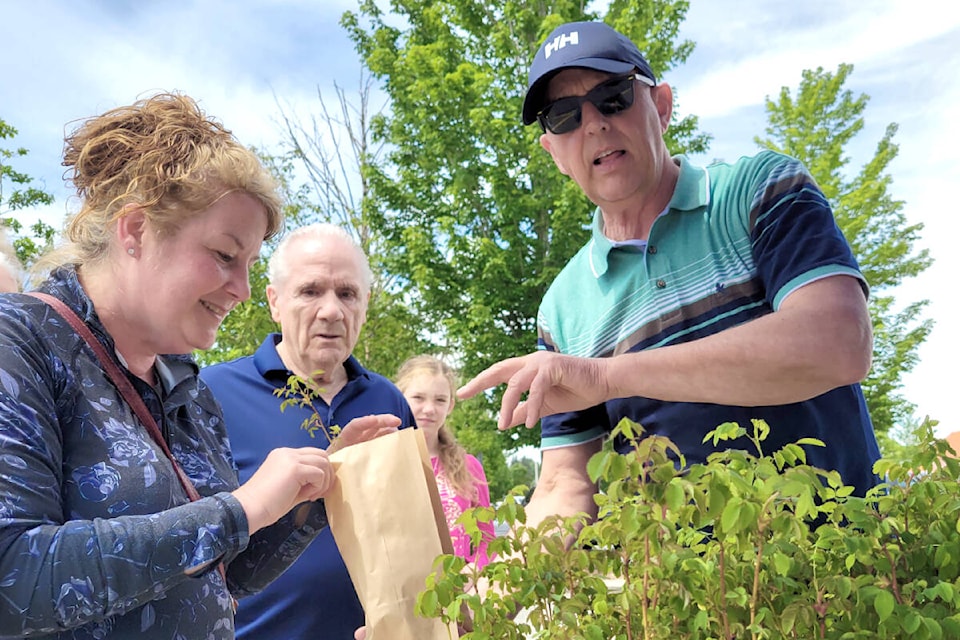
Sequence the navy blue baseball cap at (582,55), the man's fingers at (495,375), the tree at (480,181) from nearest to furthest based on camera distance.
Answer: the man's fingers at (495,375)
the navy blue baseball cap at (582,55)
the tree at (480,181)

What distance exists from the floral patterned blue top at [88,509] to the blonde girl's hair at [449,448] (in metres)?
3.43

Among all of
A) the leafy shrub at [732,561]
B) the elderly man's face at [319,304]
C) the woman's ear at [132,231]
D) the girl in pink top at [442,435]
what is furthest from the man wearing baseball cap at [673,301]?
the girl in pink top at [442,435]

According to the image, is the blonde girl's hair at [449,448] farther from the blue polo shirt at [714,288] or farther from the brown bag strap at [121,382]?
the brown bag strap at [121,382]

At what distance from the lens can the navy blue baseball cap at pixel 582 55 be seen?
2.12 meters

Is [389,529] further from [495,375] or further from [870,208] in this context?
[870,208]

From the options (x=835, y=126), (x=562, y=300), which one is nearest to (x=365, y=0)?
(x=835, y=126)

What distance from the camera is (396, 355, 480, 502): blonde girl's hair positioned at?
5066 millimetres

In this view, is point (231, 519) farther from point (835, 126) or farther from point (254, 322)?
point (835, 126)

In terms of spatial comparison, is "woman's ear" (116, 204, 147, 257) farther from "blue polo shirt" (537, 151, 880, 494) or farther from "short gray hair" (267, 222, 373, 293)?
"short gray hair" (267, 222, 373, 293)

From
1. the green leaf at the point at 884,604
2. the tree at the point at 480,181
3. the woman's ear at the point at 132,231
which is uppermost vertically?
the tree at the point at 480,181

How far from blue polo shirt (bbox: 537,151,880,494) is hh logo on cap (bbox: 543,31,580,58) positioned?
1.43 feet

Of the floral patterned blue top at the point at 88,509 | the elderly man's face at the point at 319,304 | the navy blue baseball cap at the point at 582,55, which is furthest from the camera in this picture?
the elderly man's face at the point at 319,304

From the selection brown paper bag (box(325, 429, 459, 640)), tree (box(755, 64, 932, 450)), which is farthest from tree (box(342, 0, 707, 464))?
brown paper bag (box(325, 429, 459, 640))

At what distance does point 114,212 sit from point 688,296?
51.9 inches
